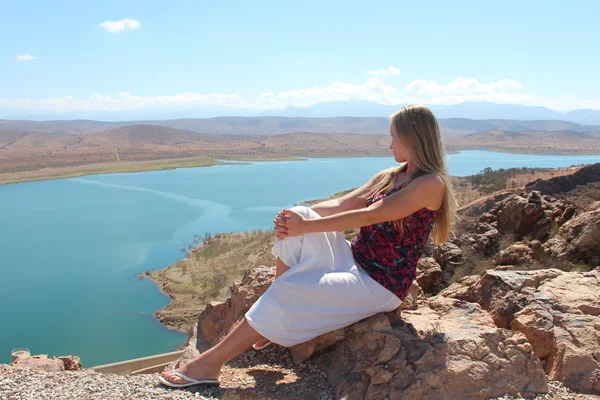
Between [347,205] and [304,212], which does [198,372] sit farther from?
[347,205]

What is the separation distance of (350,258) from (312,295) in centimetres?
42

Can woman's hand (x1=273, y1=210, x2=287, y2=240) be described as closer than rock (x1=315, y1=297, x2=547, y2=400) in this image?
No

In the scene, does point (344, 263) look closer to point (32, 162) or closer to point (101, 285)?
point (101, 285)

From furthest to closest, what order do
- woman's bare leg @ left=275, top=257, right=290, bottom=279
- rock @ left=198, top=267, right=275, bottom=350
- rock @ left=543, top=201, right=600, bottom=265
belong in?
1. rock @ left=543, top=201, right=600, bottom=265
2. rock @ left=198, top=267, right=275, bottom=350
3. woman's bare leg @ left=275, top=257, right=290, bottom=279

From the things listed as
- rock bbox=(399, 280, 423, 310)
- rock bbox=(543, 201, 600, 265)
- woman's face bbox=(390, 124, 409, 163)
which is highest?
woman's face bbox=(390, 124, 409, 163)

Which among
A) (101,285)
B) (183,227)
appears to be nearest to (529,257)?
(101,285)

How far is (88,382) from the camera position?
3.25m

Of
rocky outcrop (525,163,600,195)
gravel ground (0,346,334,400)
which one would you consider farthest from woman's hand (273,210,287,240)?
rocky outcrop (525,163,600,195)

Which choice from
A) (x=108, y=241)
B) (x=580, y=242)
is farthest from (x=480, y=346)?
(x=108, y=241)

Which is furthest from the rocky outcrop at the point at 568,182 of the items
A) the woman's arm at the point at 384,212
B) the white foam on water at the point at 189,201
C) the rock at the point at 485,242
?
the white foam on water at the point at 189,201

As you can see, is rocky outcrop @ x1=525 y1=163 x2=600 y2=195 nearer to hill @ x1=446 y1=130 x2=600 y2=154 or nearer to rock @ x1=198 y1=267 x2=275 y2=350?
rock @ x1=198 y1=267 x2=275 y2=350

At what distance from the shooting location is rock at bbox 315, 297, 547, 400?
287 cm

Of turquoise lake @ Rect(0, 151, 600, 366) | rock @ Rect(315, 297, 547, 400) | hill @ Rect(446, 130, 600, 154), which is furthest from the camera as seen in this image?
hill @ Rect(446, 130, 600, 154)

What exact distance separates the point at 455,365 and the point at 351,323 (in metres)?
0.67
